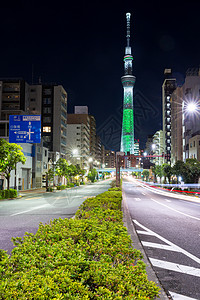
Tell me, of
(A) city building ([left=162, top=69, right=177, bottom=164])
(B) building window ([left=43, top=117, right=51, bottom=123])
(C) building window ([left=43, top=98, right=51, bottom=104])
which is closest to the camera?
(B) building window ([left=43, top=117, right=51, bottom=123])

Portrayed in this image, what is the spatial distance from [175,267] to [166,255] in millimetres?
1059

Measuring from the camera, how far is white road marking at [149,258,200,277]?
5732 mm

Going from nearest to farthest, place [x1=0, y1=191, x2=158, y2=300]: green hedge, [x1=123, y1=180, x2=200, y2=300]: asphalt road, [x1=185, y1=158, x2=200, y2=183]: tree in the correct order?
1. [x1=0, y1=191, x2=158, y2=300]: green hedge
2. [x1=123, y1=180, x2=200, y2=300]: asphalt road
3. [x1=185, y1=158, x2=200, y2=183]: tree

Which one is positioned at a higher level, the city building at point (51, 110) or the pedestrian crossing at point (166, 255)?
the city building at point (51, 110)

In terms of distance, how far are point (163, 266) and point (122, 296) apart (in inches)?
158

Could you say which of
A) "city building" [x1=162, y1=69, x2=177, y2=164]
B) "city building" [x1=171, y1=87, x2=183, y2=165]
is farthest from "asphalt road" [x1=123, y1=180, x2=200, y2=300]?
"city building" [x1=162, y1=69, x2=177, y2=164]

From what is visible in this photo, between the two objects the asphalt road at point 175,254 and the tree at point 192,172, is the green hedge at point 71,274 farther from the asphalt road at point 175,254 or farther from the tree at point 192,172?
the tree at point 192,172

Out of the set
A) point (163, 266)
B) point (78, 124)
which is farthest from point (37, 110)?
point (163, 266)

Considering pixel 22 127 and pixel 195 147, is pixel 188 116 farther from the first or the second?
pixel 22 127

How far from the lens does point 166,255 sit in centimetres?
712

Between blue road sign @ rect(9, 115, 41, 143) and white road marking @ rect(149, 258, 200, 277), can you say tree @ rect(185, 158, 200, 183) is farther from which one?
white road marking @ rect(149, 258, 200, 277)

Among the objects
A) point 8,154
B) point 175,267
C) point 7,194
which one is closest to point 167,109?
point 8,154

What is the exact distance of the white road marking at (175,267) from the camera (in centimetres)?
573

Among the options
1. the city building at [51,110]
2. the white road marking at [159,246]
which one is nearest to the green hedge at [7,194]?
the white road marking at [159,246]
